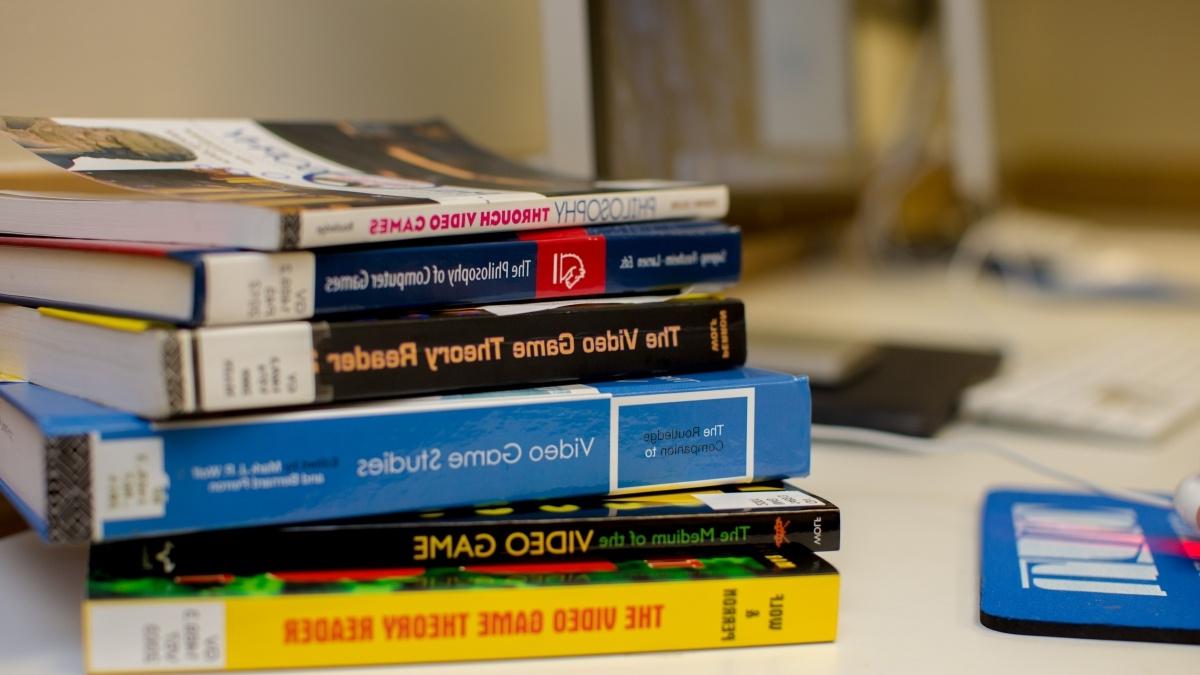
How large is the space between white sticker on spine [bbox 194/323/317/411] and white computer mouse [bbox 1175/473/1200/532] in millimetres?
402

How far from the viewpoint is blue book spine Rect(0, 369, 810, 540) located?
42cm

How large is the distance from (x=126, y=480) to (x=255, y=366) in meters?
0.06

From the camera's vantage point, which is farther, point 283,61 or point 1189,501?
point 283,61

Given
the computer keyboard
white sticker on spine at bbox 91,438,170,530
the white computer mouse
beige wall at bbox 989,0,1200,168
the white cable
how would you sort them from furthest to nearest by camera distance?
beige wall at bbox 989,0,1200,168
the computer keyboard
the white cable
the white computer mouse
white sticker on spine at bbox 91,438,170,530

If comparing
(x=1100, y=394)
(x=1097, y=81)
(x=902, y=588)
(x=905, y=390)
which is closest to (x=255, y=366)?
(x=902, y=588)

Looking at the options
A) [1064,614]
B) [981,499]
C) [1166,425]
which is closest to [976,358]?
[1166,425]

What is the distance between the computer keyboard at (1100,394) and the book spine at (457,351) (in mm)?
367

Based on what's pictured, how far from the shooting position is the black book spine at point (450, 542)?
436 millimetres

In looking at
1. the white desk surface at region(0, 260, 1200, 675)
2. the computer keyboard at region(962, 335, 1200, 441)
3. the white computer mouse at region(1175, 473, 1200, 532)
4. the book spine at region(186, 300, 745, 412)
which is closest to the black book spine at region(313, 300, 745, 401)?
the book spine at region(186, 300, 745, 412)

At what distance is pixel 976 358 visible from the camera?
3.14 ft

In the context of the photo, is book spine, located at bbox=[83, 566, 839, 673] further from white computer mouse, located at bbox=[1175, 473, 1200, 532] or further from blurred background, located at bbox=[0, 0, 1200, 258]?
blurred background, located at bbox=[0, 0, 1200, 258]

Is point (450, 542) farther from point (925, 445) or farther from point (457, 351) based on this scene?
point (925, 445)

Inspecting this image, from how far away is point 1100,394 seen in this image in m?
0.87

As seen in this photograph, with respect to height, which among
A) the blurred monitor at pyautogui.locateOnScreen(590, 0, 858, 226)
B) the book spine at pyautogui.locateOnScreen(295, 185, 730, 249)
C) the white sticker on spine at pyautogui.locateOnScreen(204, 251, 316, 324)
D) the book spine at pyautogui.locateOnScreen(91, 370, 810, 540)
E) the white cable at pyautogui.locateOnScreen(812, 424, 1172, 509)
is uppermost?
the blurred monitor at pyautogui.locateOnScreen(590, 0, 858, 226)
